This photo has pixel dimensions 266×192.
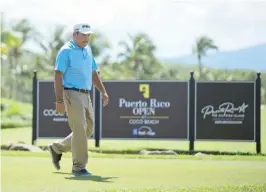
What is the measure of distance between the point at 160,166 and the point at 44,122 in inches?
150

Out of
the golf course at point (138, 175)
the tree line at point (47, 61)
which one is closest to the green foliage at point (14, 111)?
the tree line at point (47, 61)

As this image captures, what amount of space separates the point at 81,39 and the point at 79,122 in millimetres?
564

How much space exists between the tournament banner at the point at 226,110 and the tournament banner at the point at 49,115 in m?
1.35

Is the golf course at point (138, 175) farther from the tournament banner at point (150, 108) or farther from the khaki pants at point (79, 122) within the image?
the tournament banner at point (150, 108)

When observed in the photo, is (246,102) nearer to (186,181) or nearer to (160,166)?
(160,166)

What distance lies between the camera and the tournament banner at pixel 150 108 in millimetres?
9102

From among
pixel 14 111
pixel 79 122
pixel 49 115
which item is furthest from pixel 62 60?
pixel 14 111

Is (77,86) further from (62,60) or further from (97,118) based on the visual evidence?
(97,118)

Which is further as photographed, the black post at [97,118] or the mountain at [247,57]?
the black post at [97,118]

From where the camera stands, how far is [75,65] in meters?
5.19

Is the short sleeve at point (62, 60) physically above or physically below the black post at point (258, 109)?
above

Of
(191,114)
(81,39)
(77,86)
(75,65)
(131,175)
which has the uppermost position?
(81,39)

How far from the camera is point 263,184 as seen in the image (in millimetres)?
5031

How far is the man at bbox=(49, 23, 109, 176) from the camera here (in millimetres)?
5172
